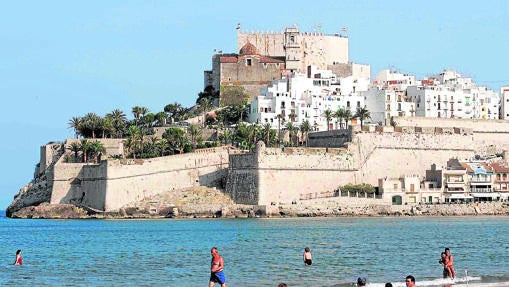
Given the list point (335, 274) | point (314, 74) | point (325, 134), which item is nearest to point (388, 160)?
point (325, 134)

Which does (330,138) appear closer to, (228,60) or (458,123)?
(458,123)

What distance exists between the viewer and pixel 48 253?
127ft

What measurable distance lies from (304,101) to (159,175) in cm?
1691

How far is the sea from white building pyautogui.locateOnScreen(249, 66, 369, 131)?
15137mm

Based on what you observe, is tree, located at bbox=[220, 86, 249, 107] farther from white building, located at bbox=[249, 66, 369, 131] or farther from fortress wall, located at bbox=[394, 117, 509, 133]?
fortress wall, located at bbox=[394, 117, 509, 133]

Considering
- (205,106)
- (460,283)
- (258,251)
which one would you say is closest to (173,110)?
(205,106)

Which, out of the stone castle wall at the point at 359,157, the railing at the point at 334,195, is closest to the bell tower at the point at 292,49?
the stone castle wall at the point at 359,157

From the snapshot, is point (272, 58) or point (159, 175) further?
point (272, 58)

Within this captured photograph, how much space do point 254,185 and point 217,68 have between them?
22753mm

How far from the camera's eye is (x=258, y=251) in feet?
124

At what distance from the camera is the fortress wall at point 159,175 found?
58875 mm

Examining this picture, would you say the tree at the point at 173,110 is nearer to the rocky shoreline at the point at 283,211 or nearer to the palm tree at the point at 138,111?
the palm tree at the point at 138,111

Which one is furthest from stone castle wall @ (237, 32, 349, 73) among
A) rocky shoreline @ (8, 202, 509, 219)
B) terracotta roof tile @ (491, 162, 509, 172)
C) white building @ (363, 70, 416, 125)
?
rocky shoreline @ (8, 202, 509, 219)

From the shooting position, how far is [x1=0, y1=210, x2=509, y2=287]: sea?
94.7 ft
